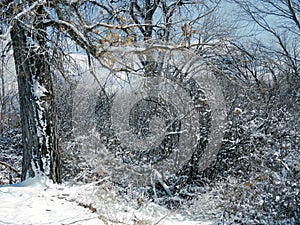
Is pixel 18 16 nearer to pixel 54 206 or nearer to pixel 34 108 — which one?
pixel 34 108

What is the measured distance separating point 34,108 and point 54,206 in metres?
1.20

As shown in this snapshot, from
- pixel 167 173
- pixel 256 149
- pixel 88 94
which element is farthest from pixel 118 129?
pixel 256 149

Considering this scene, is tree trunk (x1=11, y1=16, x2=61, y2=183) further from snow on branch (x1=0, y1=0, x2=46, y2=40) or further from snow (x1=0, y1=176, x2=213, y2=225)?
snow on branch (x1=0, y1=0, x2=46, y2=40)

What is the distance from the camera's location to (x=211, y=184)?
6.20 meters

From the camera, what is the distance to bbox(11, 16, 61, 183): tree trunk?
348 centimetres

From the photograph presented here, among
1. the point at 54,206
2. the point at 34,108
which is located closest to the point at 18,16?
the point at 34,108

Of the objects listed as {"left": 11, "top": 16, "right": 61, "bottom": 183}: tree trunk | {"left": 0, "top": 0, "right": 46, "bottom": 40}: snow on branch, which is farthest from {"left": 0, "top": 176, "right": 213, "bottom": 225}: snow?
{"left": 0, "top": 0, "right": 46, "bottom": 40}: snow on branch

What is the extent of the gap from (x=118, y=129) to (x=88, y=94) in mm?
1524

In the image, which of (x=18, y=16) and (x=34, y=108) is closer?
(x=18, y=16)

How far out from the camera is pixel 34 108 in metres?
3.49

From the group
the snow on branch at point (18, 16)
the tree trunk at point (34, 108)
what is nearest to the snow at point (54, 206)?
the tree trunk at point (34, 108)

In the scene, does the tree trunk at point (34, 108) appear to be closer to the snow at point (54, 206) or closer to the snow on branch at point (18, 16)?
the snow at point (54, 206)

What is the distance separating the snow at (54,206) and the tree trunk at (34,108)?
185 millimetres

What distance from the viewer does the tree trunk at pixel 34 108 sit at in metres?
3.48
